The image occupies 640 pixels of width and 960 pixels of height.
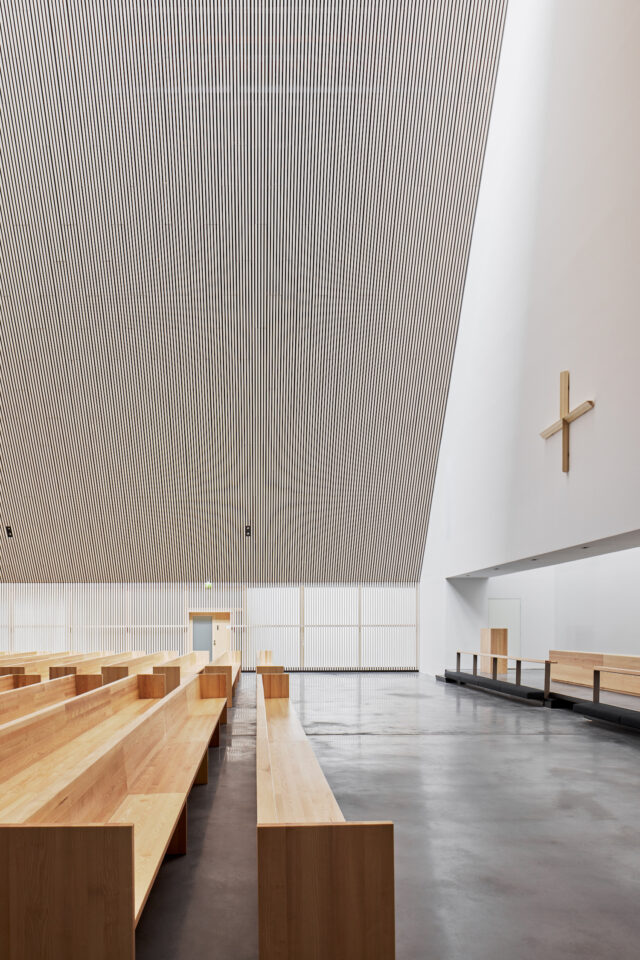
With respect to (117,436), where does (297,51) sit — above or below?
above

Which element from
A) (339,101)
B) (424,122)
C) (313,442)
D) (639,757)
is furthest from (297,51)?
(639,757)

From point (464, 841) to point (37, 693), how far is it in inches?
115

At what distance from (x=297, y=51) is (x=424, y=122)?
5.65ft

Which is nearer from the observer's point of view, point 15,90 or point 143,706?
point 143,706

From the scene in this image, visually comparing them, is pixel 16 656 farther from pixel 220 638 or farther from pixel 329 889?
pixel 329 889

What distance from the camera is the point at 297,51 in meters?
9.03

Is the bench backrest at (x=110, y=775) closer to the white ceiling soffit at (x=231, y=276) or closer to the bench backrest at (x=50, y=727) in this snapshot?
the bench backrest at (x=50, y=727)

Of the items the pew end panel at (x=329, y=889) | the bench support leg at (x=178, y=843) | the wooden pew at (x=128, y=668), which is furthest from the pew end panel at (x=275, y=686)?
the pew end panel at (x=329, y=889)

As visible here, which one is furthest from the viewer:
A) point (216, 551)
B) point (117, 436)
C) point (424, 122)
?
point (216, 551)

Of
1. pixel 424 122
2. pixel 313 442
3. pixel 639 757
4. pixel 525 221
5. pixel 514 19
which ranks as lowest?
pixel 639 757

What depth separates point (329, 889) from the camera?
7.39 feet

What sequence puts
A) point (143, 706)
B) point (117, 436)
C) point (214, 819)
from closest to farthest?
point (214, 819), point (143, 706), point (117, 436)

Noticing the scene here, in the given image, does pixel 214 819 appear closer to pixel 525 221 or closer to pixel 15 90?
pixel 525 221

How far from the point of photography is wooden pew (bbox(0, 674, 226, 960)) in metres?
2.03
